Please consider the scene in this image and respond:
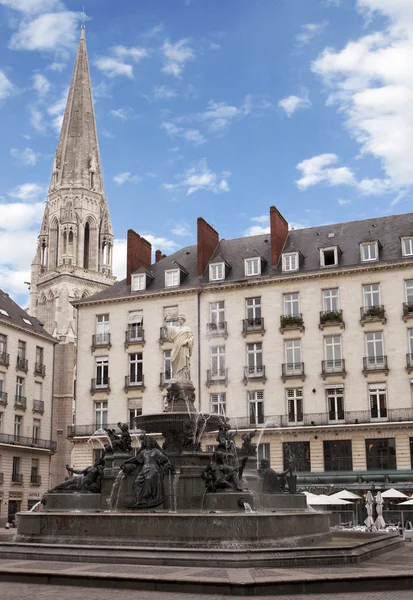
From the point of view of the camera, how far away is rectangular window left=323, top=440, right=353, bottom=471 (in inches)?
1736

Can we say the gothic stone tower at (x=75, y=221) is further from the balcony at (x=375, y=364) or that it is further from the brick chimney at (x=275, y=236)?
the balcony at (x=375, y=364)

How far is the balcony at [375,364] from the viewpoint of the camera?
4419cm

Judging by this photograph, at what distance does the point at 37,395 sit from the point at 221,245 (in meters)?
18.0

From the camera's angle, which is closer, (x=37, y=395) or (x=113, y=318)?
(x=113, y=318)

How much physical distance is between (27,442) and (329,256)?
82.7 feet

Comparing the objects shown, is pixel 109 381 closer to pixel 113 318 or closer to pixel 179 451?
pixel 113 318

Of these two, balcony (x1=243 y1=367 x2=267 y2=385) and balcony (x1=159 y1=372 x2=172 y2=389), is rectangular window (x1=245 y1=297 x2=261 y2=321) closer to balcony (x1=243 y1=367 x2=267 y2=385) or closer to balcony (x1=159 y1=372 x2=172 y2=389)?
balcony (x1=243 y1=367 x2=267 y2=385)

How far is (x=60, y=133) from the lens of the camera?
128500 mm

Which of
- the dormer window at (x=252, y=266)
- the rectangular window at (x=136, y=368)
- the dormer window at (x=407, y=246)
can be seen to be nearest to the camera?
the dormer window at (x=407, y=246)

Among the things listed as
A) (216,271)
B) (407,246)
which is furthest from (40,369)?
(407,246)

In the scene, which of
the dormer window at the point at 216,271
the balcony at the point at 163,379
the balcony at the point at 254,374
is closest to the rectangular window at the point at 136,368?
the balcony at the point at 163,379

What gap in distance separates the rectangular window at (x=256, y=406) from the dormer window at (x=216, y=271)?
26.7 ft

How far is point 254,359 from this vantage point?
47.8m

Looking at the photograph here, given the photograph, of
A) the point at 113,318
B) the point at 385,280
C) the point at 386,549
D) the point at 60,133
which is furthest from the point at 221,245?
the point at 60,133
